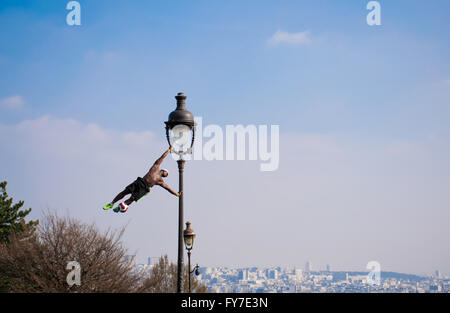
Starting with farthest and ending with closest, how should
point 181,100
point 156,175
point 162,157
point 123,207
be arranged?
point 181,100, point 162,157, point 156,175, point 123,207

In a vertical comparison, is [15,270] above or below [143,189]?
below

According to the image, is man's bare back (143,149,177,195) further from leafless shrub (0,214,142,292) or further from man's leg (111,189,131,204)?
leafless shrub (0,214,142,292)

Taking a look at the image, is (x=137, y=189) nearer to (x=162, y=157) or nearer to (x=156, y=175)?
(x=156, y=175)

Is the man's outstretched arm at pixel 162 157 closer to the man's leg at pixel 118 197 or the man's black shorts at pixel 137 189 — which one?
the man's black shorts at pixel 137 189

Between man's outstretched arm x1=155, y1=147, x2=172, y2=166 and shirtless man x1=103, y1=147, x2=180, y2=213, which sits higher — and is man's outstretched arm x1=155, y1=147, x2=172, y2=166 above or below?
above

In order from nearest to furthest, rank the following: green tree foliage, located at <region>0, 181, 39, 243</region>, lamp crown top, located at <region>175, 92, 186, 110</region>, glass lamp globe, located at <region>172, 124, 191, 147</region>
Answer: glass lamp globe, located at <region>172, 124, 191, 147</region> → lamp crown top, located at <region>175, 92, 186, 110</region> → green tree foliage, located at <region>0, 181, 39, 243</region>

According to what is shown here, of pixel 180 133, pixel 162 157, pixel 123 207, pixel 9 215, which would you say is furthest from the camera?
pixel 9 215

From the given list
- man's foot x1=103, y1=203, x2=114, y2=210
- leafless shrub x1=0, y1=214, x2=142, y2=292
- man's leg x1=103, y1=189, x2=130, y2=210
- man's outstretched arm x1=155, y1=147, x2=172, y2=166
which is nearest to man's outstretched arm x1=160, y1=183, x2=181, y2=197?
man's outstretched arm x1=155, y1=147, x2=172, y2=166

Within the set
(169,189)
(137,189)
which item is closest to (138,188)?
(137,189)
